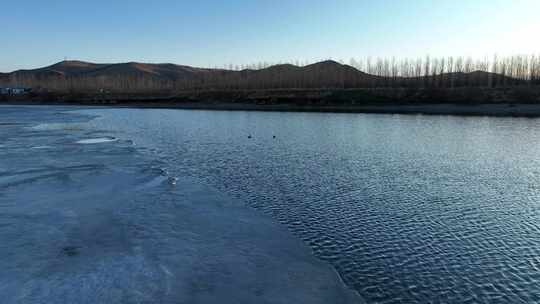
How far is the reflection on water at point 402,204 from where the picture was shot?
7.58 m

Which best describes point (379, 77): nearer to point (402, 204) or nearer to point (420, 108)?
point (420, 108)

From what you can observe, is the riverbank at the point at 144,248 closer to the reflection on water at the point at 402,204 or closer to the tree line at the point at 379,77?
the reflection on water at the point at 402,204

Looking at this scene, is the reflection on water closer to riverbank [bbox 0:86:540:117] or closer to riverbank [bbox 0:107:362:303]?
riverbank [bbox 0:107:362:303]

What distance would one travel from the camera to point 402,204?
1251 centimetres

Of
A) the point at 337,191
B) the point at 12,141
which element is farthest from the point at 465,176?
the point at 12,141

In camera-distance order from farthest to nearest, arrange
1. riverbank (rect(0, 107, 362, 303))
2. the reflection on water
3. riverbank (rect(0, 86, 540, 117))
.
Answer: riverbank (rect(0, 86, 540, 117)) < the reflection on water < riverbank (rect(0, 107, 362, 303))

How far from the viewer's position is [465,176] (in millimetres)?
16828

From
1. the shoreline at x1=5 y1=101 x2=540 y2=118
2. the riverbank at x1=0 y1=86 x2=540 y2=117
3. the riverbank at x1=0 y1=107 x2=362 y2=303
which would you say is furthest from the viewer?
the riverbank at x1=0 y1=86 x2=540 y2=117

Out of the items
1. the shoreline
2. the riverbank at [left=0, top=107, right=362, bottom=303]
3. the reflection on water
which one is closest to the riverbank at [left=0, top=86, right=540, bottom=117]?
the shoreline

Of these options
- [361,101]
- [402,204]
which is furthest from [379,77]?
[402,204]

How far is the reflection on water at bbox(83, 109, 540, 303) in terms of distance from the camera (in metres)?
7.58

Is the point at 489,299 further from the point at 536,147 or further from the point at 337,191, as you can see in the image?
the point at 536,147

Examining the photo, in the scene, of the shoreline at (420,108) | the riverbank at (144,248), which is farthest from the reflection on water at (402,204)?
the shoreline at (420,108)

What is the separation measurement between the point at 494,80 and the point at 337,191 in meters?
92.9
